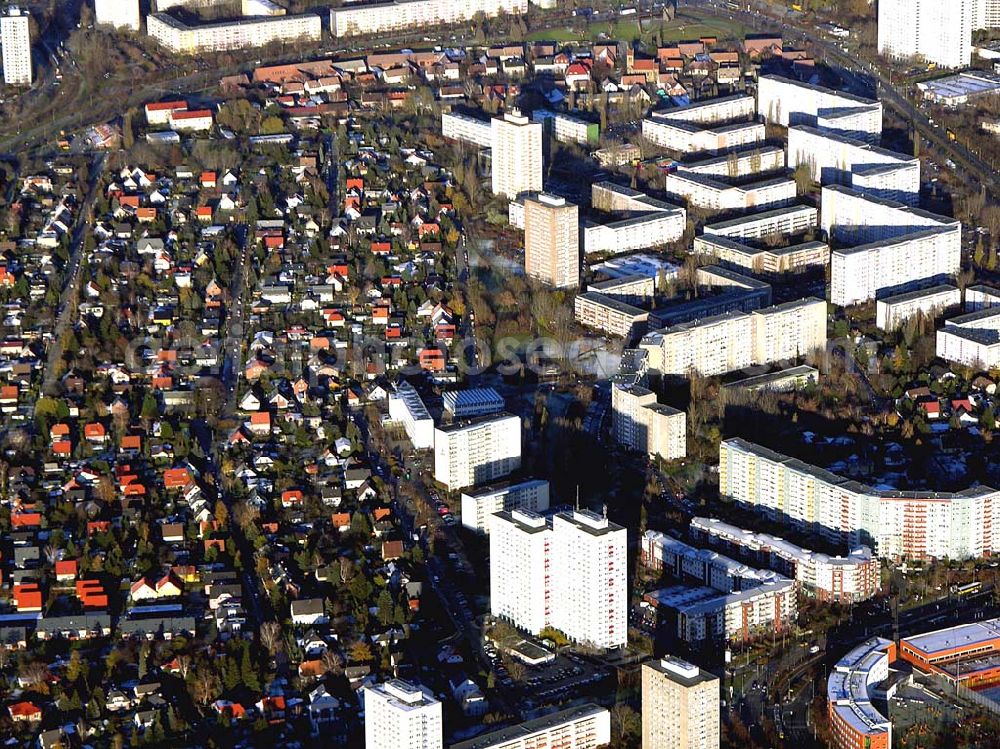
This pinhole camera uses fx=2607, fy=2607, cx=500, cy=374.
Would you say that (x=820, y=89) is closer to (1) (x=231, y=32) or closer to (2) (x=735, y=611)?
(1) (x=231, y=32)

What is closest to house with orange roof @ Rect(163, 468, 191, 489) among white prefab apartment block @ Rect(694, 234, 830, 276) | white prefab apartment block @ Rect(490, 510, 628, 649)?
white prefab apartment block @ Rect(490, 510, 628, 649)

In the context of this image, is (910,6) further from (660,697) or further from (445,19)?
(660,697)

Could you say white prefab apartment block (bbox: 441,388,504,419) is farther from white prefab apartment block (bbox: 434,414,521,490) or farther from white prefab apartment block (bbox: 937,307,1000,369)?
white prefab apartment block (bbox: 937,307,1000,369)

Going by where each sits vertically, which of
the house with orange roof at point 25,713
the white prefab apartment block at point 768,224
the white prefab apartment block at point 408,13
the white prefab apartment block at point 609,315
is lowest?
the house with orange roof at point 25,713

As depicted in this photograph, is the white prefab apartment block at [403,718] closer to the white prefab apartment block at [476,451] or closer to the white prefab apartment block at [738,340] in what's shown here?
the white prefab apartment block at [476,451]

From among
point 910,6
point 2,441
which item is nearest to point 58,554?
point 2,441

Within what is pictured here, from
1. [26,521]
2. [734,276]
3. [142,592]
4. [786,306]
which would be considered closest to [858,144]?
[734,276]

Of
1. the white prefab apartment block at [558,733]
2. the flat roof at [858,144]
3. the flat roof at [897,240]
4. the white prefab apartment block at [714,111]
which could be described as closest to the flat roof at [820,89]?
the white prefab apartment block at [714,111]
